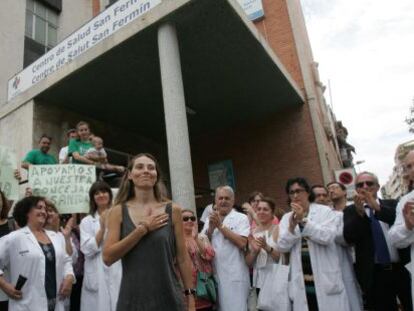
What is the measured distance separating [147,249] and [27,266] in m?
1.94

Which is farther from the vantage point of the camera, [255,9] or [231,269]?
[255,9]

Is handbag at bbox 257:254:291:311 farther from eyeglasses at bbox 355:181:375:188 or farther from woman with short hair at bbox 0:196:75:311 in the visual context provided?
woman with short hair at bbox 0:196:75:311

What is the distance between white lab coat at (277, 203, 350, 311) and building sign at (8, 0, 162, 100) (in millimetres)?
5140

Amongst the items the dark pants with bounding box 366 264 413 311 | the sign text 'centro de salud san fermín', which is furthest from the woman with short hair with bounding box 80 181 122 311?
the sign text 'centro de salud san fermín'

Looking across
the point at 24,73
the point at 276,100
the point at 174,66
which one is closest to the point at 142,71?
the point at 174,66

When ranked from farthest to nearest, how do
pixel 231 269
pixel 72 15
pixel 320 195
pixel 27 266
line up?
1. pixel 72 15
2. pixel 320 195
3. pixel 231 269
4. pixel 27 266

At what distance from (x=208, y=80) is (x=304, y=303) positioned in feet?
22.4

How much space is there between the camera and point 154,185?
242cm

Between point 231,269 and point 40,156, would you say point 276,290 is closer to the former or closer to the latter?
point 231,269

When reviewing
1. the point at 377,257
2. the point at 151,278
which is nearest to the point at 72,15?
the point at 377,257

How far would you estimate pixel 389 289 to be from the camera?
3574mm

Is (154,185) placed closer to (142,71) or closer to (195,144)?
(142,71)

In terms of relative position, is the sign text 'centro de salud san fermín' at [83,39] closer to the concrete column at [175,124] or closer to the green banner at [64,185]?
the concrete column at [175,124]

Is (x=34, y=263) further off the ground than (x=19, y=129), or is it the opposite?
(x=19, y=129)
